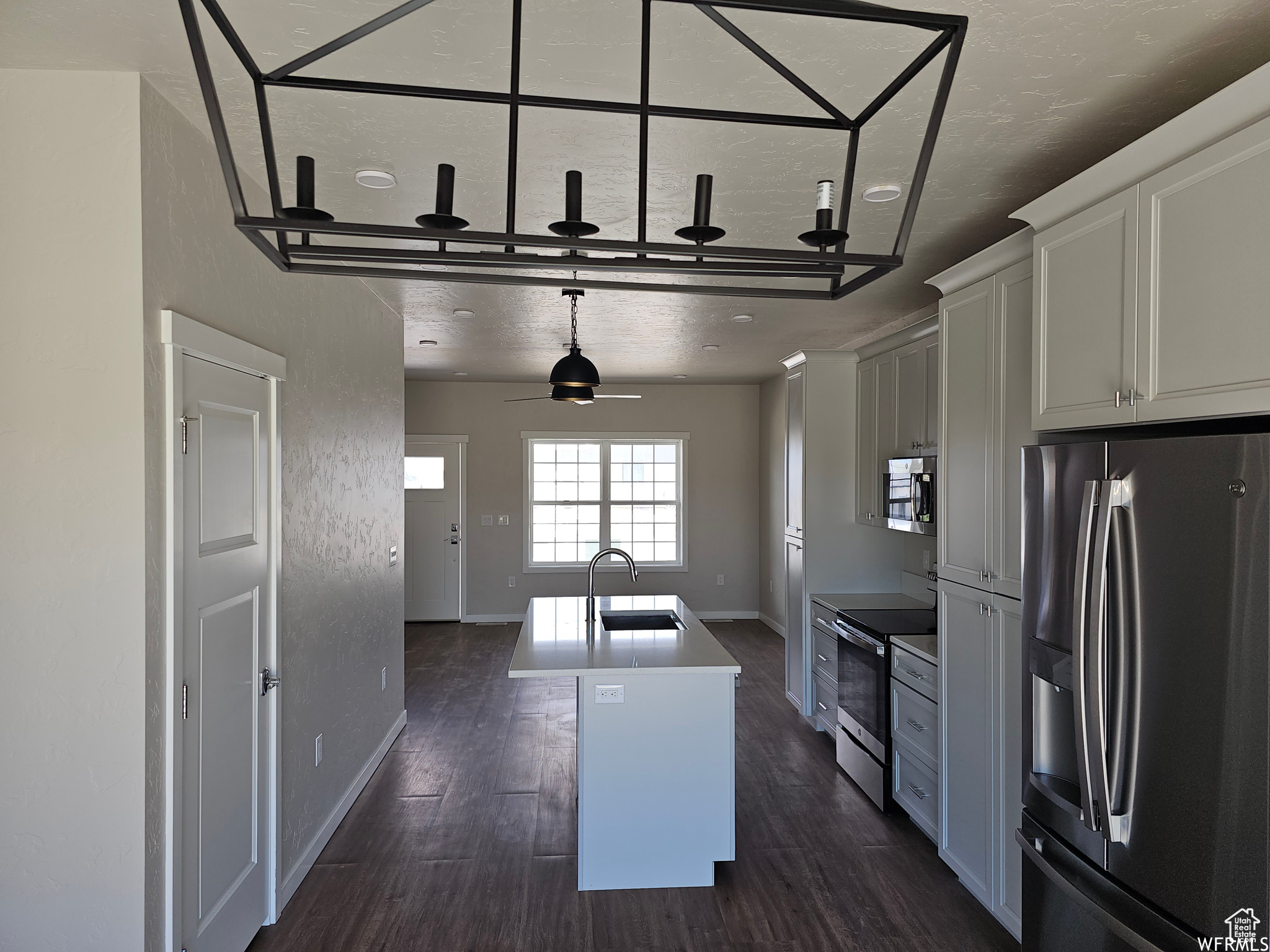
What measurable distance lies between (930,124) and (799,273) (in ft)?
1.03

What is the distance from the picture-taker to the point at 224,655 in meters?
2.33

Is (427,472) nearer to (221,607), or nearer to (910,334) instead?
(910,334)

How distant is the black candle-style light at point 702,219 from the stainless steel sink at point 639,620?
293 centimetres

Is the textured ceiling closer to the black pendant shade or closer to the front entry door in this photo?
the front entry door

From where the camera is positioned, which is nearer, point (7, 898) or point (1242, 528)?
point (1242, 528)

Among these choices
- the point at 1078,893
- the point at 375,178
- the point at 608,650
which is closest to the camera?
the point at 1078,893

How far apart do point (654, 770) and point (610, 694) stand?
14.1 inches

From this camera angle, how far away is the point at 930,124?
1.26m

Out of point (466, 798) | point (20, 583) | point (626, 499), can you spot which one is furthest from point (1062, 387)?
point (626, 499)

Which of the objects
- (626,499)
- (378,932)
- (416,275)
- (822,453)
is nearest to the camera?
(416,275)

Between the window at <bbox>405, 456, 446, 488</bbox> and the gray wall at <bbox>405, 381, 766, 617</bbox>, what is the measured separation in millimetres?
283

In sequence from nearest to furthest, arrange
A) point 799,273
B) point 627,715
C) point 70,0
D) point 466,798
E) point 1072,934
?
point 799,273 < point 70,0 < point 1072,934 < point 627,715 < point 466,798

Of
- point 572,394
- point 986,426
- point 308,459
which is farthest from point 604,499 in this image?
point 986,426

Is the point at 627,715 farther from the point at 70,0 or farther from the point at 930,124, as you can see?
the point at 70,0
